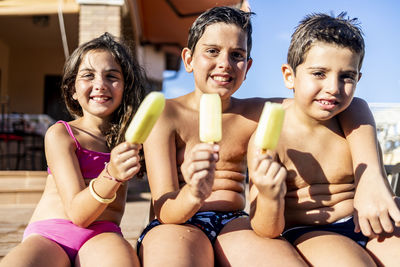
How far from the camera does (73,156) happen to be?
6.03ft

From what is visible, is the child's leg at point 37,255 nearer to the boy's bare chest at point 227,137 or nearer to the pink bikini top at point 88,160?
the pink bikini top at point 88,160

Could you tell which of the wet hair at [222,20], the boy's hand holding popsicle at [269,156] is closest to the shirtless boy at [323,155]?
the boy's hand holding popsicle at [269,156]

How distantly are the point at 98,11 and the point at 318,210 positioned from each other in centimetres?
619

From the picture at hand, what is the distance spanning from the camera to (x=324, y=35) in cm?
169

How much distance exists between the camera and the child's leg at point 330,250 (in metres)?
1.46

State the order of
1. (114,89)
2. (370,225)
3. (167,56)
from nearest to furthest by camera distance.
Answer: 1. (370,225)
2. (114,89)
3. (167,56)

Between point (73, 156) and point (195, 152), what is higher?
point (195, 152)

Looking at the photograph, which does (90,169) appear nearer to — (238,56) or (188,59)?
(188,59)

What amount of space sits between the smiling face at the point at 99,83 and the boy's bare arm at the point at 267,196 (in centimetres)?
78

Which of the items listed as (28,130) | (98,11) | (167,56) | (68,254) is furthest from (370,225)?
(167,56)

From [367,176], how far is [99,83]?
1293 millimetres

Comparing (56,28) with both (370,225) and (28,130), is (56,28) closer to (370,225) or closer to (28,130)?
(28,130)

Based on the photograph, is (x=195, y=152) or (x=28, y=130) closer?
(x=195, y=152)

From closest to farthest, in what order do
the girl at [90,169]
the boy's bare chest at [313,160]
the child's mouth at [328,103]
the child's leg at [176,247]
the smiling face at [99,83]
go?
the child's leg at [176,247] < the girl at [90,169] < the child's mouth at [328,103] < the boy's bare chest at [313,160] < the smiling face at [99,83]
